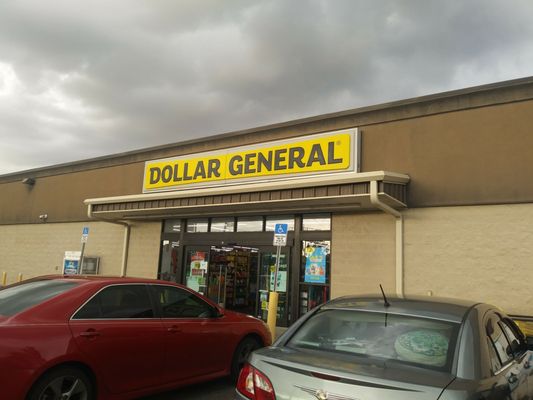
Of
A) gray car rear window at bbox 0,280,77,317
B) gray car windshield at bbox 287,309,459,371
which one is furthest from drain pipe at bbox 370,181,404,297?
gray car rear window at bbox 0,280,77,317

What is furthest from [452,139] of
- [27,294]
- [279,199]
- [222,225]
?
[27,294]

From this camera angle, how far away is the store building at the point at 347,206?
9352 millimetres

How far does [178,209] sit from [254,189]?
9.92 feet

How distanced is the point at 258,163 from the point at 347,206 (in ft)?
10.6

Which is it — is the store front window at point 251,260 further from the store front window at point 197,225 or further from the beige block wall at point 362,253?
the beige block wall at point 362,253

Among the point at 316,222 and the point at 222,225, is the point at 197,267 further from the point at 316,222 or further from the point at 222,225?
the point at 316,222

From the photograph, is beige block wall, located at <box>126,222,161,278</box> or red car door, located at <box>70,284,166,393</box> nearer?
red car door, located at <box>70,284,166,393</box>

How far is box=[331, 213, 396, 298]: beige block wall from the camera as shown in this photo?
10531 millimetres

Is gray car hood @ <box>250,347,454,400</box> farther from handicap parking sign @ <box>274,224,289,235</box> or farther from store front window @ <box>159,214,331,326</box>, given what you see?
store front window @ <box>159,214,331,326</box>

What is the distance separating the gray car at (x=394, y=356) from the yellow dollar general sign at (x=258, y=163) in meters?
7.56

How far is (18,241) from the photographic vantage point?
67.6 ft

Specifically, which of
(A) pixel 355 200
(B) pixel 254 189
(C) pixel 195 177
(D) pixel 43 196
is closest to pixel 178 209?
(C) pixel 195 177

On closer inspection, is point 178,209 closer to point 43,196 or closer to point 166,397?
point 166,397

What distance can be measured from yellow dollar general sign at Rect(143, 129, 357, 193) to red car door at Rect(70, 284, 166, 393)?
271 inches
